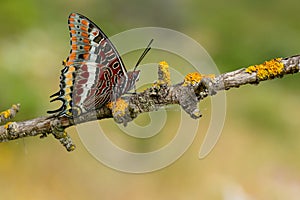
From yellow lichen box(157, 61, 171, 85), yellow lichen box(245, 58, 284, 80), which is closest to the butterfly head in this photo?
yellow lichen box(157, 61, 171, 85)

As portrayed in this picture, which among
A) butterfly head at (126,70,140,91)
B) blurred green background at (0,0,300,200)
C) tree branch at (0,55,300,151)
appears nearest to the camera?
tree branch at (0,55,300,151)

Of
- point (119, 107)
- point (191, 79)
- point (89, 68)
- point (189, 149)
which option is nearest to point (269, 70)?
point (191, 79)

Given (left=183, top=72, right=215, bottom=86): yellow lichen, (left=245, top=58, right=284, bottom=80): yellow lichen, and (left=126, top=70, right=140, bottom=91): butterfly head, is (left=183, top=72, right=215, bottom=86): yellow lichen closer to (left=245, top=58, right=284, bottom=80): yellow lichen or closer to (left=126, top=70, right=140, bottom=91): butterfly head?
(left=245, top=58, right=284, bottom=80): yellow lichen

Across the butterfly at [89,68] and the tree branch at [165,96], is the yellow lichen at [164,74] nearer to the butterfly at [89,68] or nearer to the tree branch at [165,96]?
the tree branch at [165,96]

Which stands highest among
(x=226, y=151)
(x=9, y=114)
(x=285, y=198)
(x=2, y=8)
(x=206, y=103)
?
(x=2, y=8)

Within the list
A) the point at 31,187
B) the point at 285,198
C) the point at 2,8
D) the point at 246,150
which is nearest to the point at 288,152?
the point at 246,150

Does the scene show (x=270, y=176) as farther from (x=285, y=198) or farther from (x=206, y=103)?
(x=206, y=103)

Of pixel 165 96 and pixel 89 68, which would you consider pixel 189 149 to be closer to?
pixel 89 68
